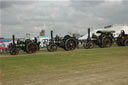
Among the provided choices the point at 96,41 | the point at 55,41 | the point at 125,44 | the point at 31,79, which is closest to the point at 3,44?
the point at 55,41

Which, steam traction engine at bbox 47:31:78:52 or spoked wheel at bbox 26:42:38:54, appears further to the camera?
steam traction engine at bbox 47:31:78:52

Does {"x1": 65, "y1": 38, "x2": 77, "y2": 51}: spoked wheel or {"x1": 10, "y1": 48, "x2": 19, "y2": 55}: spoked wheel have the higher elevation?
{"x1": 65, "y1": 38, "x2": 77, "y2": 51}: spoked wheel

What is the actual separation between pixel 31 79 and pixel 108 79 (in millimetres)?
2491

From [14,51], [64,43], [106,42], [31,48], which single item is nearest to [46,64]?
[14,51]

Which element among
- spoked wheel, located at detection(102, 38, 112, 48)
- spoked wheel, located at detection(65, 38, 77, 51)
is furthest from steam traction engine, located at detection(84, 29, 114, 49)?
spoked wheel, located at detection(65, 38, 77, 51)

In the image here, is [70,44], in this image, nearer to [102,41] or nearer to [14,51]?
[102,41]

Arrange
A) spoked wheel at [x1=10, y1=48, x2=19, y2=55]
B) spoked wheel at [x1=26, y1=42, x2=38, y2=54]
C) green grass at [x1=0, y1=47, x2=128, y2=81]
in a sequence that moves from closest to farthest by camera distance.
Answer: green grass at [x1=0, y1=47, x2=128, y2=81] < spoked wheel at [x1=10, y1=48, x2=19, y2=55] < spoked wheel at [x1=26, y1=42, x2=38, y2=54]

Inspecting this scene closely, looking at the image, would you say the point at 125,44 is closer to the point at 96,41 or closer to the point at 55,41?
the point at 96,41

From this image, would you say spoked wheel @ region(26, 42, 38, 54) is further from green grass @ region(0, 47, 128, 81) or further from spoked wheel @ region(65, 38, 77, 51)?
green grass @ region(0, 47, 128, 81)

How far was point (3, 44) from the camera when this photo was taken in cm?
2906

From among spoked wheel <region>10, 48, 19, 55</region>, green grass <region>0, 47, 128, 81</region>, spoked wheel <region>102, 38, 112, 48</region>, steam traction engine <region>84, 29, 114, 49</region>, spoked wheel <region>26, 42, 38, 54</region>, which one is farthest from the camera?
steam traction engine <region>84, 29, 114, 49</region>

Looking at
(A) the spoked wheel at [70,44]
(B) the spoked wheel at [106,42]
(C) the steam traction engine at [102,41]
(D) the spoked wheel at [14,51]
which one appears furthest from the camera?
(C) the steam traction engine at [102,41]

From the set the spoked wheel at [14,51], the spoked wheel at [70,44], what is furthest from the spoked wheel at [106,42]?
the spoked wheel at [14,51]

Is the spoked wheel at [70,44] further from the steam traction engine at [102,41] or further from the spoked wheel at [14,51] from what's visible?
the spoked wheel at [14,51]
